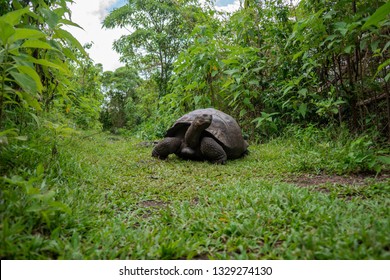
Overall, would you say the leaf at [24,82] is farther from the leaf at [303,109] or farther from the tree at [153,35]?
the tree at [153,35]

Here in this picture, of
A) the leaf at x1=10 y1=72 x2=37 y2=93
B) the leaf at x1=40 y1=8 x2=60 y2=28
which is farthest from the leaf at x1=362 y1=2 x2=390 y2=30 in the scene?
the leaf at x1=40 y1=8 x2=60 y2=28

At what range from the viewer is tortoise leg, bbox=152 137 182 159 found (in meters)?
3.94

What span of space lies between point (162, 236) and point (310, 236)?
75 cm

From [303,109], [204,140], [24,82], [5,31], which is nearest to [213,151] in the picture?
[204,140]

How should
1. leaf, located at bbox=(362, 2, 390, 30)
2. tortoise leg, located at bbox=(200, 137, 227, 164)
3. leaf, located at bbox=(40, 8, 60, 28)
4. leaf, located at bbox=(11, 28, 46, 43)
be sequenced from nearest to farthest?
leaf, located at bbox=(362, 2, 390, 30), leaf, located at bbox=(11, 28, 46, 43), leaf, located at bbox=(40, 8, 60, 28), tortoise leg, located at bbox=(200, 137, 227, 164)

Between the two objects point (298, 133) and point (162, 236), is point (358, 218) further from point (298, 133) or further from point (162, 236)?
point (298, 133)

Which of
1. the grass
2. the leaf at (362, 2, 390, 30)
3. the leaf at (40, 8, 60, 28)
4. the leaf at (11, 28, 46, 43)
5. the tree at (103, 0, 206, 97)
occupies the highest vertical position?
the tree at (103, 0, 206, 97)

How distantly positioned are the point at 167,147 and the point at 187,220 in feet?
7.66

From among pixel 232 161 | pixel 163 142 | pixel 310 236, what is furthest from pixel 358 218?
pixel 163 142

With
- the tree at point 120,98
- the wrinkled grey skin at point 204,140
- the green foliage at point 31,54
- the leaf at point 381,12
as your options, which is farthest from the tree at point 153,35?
the leaf at point 381,12

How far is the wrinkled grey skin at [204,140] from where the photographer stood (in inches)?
145

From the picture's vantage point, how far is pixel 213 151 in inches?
145

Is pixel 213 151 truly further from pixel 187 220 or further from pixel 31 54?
pixel 31 54

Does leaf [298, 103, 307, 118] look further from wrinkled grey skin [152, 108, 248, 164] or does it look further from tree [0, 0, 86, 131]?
tree [0, 0, 86, 131]
